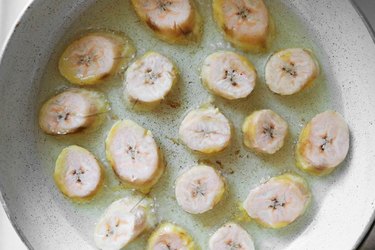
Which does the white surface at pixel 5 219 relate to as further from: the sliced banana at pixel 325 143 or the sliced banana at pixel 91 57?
the sliced banana at pixel 325 143

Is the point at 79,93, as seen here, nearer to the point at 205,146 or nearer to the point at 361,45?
the point at 205,146

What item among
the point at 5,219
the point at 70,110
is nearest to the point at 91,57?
the point at 70,110

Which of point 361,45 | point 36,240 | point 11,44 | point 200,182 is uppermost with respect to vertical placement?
point 361,45

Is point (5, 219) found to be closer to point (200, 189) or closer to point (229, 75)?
point (200, 189)

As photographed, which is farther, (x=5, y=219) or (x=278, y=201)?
(x=5, y=219)

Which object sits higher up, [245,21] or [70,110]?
[245,21]

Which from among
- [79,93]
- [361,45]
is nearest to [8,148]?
[79,93]
